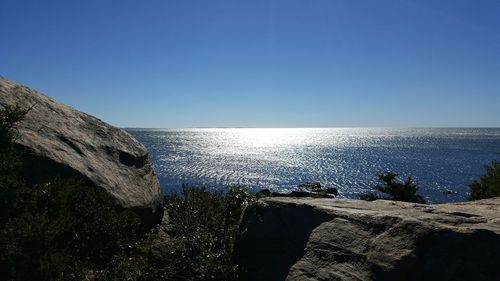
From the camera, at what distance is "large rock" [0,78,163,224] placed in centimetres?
927

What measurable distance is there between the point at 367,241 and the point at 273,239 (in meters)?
2.16

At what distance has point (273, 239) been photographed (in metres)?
8.16

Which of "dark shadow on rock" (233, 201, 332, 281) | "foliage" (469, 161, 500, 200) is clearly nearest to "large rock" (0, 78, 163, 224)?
"dark shadow on rock" (233, 201, 332, 281)

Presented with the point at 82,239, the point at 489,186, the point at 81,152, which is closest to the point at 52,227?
the point at 82,239

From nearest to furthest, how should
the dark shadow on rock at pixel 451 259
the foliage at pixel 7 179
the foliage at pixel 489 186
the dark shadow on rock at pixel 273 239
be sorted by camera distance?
the dark shadow on rock at pixel 451 259 → the foliage at pixel 7 179 → the dark shadow on rock at pixel 273 239 → the foliage at pixel 489 186

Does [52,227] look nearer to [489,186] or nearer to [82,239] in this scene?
[82,239]

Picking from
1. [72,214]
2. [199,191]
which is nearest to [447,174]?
[199,191]

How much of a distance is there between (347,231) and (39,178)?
7.15 m

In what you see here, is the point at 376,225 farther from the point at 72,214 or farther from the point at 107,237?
the point at 72,214

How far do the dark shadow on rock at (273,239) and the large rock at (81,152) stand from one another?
143 inches

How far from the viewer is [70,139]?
10.7 meters

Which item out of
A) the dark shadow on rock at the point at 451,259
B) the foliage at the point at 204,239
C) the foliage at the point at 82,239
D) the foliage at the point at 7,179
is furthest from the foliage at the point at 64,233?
the dark shadow on rock at the point at 451,259

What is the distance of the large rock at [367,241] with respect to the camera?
19.9 ft

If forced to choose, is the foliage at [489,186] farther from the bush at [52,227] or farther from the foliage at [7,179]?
the foliage at [7,179]
